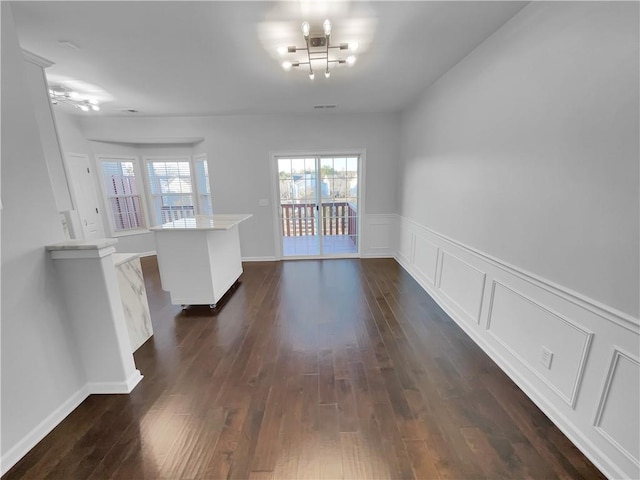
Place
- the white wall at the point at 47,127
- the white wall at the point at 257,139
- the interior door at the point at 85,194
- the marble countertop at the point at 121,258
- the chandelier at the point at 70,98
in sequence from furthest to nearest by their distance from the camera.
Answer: the white wall at the point at 257,139 → the interior door at the point at 85,194 → the chandelier at the point at 70,98 → the marble countertop at the point at 121,258 → the white wall at the point at 47,127

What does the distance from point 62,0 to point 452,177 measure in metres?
3.39

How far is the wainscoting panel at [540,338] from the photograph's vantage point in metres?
1.46

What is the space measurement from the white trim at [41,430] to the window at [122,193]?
427 cm

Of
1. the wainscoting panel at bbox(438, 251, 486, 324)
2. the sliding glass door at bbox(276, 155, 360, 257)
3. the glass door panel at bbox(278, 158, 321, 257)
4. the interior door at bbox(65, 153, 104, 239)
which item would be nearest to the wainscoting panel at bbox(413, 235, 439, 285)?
the wainscoting panel at bbox(438, 251, 486, 324)

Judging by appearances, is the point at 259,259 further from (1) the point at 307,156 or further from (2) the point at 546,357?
(2) the point at 546,357

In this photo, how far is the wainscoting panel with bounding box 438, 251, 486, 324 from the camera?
236cm

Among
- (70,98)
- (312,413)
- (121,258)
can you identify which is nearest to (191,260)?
(121,258)

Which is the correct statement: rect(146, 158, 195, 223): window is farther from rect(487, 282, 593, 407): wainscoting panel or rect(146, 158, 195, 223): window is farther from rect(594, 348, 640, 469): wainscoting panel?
rect(594, 348, 640, 469): wainscoting panel

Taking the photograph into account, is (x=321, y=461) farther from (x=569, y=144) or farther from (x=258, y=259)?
(x=258, y=259)

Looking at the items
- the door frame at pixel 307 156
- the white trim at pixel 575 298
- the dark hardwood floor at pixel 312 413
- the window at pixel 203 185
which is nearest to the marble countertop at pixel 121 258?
the dark hardwood floor at pixel 312 413

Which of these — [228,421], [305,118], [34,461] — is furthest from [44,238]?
[305,118]

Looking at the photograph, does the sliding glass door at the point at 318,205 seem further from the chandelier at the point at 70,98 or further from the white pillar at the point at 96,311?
the white pillar at the point at 96,311

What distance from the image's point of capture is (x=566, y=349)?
1.52 metres

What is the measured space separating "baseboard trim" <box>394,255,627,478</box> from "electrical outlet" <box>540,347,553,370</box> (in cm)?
21
